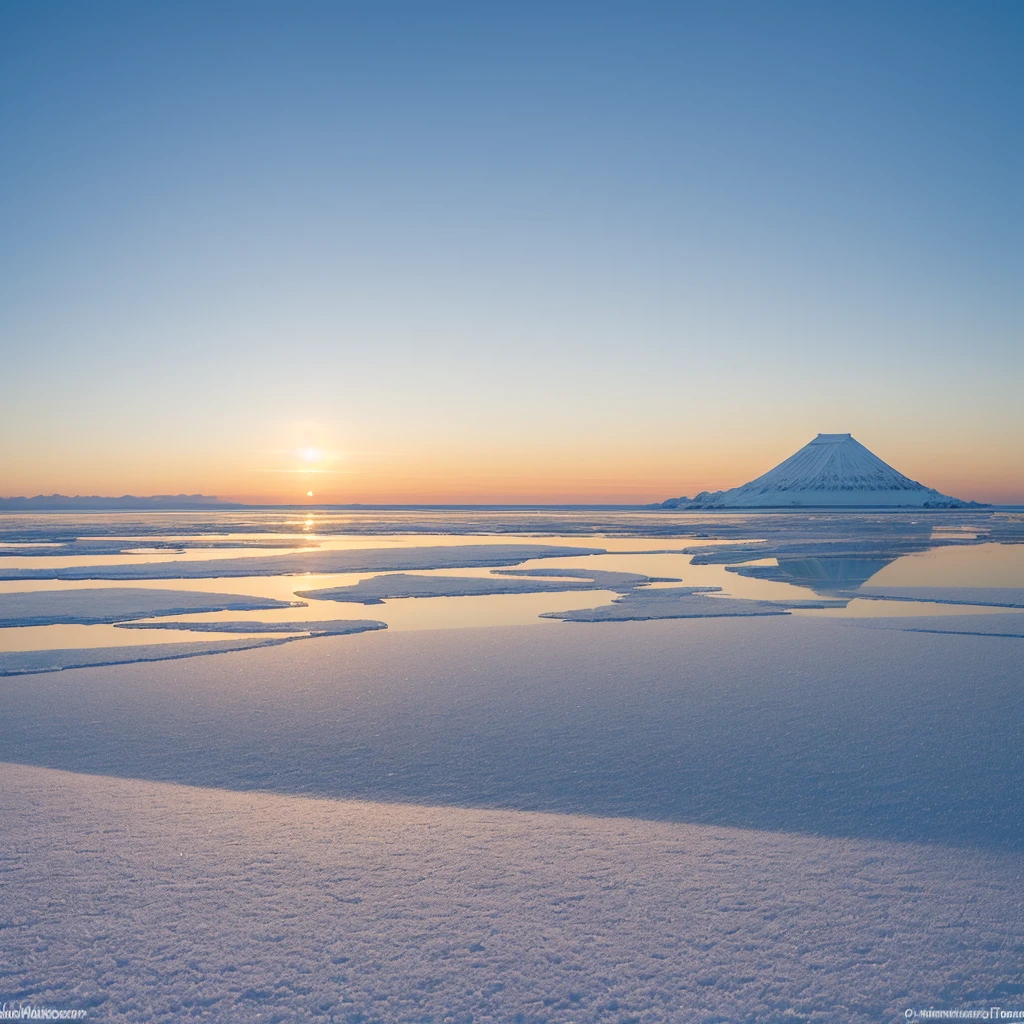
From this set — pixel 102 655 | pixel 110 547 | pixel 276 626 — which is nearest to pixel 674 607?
pixel 276 626

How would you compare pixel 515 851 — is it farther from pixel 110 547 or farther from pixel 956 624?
pixel 110 547

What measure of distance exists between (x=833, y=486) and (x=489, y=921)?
155 metres

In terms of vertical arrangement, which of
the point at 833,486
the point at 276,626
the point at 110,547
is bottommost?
the point at 276,626

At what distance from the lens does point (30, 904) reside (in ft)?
8.37

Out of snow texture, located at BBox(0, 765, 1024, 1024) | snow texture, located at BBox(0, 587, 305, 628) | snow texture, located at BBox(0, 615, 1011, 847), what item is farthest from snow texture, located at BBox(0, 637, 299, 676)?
snow texture, located at BBox(0, 765, 1024, 1024)

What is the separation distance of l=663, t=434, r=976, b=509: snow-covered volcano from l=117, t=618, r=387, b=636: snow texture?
128291mm

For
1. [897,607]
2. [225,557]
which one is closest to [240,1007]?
[897,607]

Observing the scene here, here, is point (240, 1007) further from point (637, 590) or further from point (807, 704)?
point (637, 590)

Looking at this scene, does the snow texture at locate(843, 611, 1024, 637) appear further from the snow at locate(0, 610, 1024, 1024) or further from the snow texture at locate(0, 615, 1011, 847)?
the snow at locate(0, 610, 1024, 1024)

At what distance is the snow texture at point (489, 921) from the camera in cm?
209

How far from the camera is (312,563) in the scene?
1803cm

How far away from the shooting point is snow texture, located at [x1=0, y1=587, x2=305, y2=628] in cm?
956

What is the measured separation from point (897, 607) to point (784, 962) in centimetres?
912

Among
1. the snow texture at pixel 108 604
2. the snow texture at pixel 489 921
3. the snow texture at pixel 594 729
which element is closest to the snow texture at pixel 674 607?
the snow texture at pixel 594 729
